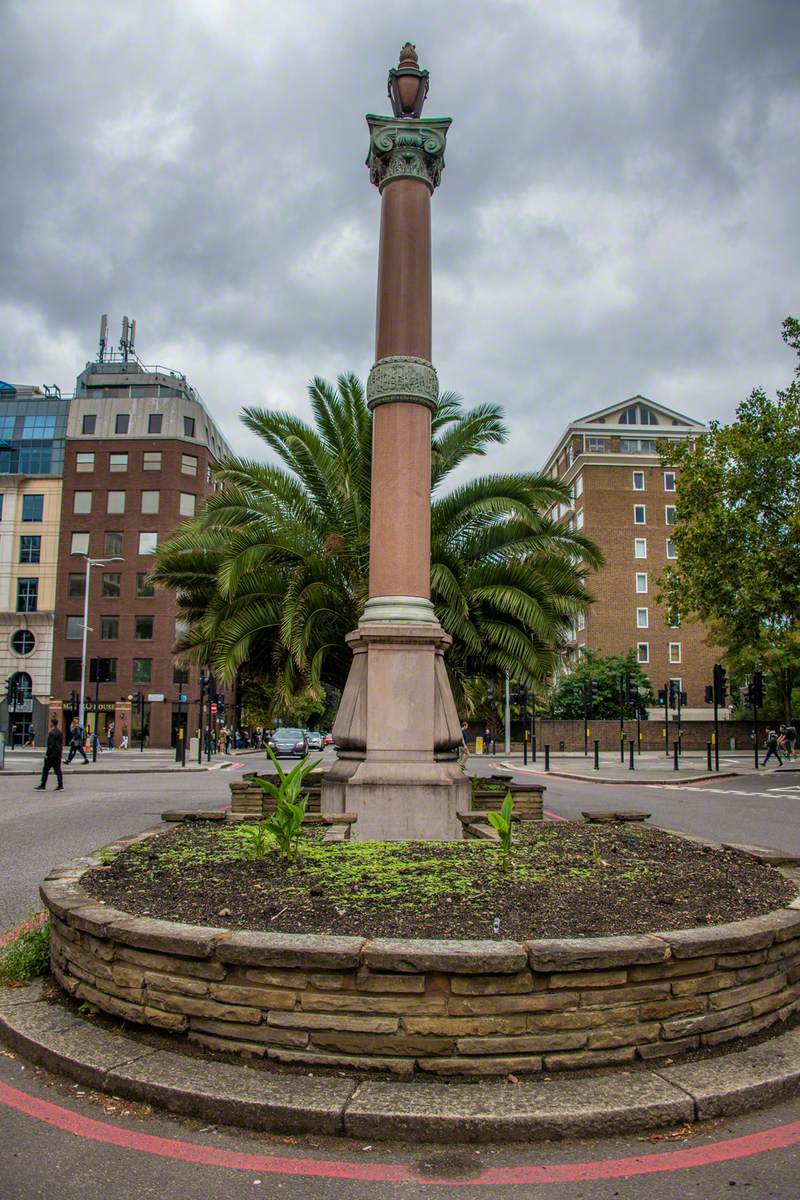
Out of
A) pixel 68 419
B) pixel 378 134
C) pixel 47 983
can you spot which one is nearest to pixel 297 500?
pixel 378 134

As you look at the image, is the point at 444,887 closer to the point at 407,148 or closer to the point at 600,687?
the point at 407,148

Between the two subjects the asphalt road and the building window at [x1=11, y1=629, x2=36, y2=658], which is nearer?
the asphalt road

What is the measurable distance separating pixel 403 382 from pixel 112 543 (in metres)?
62.3

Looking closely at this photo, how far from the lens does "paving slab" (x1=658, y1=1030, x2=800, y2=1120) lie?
3.81 meters

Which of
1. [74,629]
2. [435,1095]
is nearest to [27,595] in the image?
[74,629]

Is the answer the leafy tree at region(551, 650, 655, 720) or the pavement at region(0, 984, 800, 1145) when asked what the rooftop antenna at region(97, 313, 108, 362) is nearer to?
the leafy tree at region(551, 650, 655, 720)

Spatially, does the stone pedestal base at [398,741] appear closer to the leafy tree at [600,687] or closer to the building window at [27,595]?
the leafy tree at [600,687]

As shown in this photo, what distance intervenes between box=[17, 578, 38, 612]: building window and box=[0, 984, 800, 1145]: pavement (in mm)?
69130

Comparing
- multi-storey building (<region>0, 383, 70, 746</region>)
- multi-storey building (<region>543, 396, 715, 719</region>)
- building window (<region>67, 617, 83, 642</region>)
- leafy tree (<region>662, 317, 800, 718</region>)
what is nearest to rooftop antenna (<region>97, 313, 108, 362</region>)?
multi-storey building (<region>0, 383, 70, 746</region>)

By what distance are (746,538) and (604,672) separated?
36.7m

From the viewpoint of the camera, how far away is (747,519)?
28.2 meters

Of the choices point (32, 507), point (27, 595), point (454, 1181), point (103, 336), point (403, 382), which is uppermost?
point (103, 336)

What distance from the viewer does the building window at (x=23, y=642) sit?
6819cm

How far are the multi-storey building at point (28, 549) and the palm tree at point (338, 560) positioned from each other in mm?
53324
